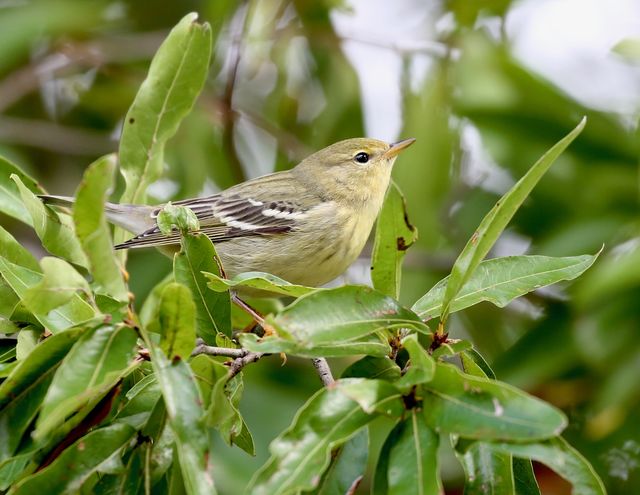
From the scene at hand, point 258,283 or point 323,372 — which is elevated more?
point 258,283

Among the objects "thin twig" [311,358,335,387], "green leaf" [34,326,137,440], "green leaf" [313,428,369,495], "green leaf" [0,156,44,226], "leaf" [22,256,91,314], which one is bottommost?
"green leaf" [313,428,369,495]

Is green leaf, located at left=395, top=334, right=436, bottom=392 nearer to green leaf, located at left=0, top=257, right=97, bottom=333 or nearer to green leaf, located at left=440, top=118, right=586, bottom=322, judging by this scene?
green leaf, located at left=440, top=118, right=586, bottom=322

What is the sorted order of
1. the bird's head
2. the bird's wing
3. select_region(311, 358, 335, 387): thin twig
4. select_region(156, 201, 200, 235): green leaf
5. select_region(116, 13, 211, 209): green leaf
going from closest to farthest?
select_region(156, 201, 200, 235): green leaf < select_region(311, 358, 335, 387): thin twig < select_region(116, 13, 211, 209): green leaf < the bird's wing < the bird's head

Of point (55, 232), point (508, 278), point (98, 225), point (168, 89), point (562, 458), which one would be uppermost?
point (168, 89)

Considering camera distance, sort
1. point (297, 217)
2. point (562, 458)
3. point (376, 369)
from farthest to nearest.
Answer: point (297, 217) → point (376, 369) → point (562, 458)

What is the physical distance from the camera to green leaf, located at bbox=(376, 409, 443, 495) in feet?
5.99

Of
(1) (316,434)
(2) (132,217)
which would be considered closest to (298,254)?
(2) (132,217)

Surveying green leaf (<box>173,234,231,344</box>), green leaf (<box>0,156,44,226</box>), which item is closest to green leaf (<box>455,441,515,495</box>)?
green leaf (<box>173,234,231,344</box>)

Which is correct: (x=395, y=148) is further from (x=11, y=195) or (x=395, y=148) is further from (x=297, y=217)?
(x=11, y=195)

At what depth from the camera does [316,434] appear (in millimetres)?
1880

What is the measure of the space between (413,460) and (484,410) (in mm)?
176

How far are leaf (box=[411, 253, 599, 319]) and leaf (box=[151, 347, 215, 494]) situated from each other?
707 millimetres

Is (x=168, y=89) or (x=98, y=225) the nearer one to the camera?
(x=98, y=225)

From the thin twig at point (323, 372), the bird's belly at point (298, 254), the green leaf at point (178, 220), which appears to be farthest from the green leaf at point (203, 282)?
the bird's belly at point (298, 254)
